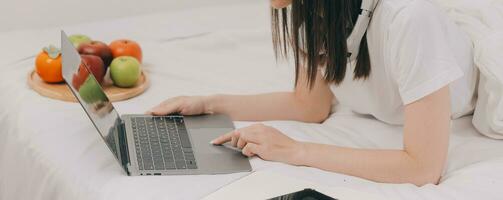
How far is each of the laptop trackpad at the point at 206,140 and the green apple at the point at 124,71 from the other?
10.3 inches

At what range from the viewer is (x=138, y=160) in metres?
1.13

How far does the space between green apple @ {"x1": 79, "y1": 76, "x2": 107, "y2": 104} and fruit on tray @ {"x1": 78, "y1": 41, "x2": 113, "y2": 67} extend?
294mm

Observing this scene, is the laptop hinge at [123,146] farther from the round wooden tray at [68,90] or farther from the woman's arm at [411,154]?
the woman's arm at [411,154]

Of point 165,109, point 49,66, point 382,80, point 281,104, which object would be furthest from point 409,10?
point 49,66

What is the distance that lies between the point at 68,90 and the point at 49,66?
67 millimetres

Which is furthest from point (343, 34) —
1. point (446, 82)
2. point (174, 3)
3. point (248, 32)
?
point (174, 3)

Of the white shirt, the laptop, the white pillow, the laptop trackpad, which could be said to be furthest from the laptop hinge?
the white pillow

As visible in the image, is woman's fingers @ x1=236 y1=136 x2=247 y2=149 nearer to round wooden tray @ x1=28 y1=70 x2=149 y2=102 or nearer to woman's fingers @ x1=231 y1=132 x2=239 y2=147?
woman's fingers @ x1=231 y1=132 x2=239 y2=147

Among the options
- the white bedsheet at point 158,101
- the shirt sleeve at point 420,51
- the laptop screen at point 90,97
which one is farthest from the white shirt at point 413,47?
the laptop screen at point 90,97

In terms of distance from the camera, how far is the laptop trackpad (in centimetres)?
118

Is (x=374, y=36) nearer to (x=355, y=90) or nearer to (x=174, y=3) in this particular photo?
(x=355, y=90)

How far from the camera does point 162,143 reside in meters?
1.20

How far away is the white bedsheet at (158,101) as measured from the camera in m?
1.08

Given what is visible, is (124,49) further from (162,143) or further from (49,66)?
(162,143)
